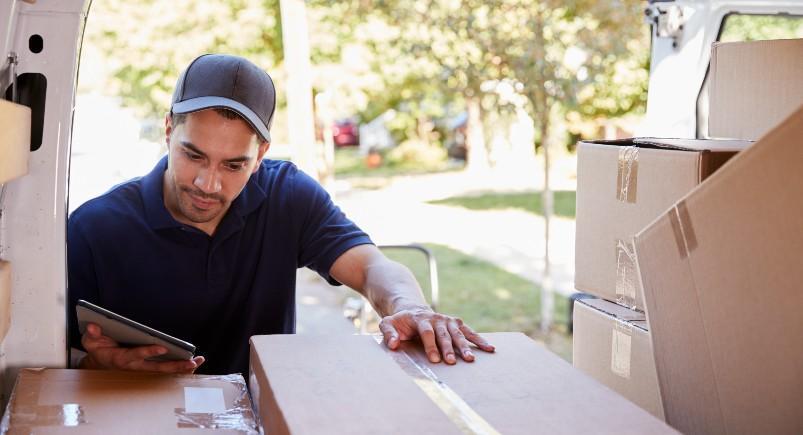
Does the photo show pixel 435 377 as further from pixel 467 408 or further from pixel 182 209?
pixel 182 209

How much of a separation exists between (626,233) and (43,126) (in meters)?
1.19

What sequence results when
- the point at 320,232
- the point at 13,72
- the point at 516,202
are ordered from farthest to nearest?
the point at 516,202, the point at 320,232, the point at 13,72

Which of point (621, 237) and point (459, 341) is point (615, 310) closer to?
point (621, 237)

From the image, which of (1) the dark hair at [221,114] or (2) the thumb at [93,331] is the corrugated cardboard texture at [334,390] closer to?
(2) the thumb at [93,331]

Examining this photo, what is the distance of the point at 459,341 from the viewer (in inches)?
71.5

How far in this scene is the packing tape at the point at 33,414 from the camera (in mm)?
1589

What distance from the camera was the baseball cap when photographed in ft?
7.85

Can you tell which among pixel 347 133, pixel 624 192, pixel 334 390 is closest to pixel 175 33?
pixel 624 192

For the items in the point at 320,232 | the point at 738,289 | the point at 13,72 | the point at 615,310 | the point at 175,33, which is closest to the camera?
the point at 738,289

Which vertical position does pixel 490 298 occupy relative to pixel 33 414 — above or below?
below

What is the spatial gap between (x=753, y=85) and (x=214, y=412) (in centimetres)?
140

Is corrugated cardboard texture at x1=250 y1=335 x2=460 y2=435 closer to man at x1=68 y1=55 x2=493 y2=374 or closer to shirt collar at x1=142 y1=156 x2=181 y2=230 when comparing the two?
man at x1=68 y1=55 x2=493 y2=374

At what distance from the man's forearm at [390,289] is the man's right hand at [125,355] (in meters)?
0.49

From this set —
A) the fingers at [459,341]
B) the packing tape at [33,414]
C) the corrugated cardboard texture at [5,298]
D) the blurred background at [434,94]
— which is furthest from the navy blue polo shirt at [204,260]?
the blurred background at [434,94]
